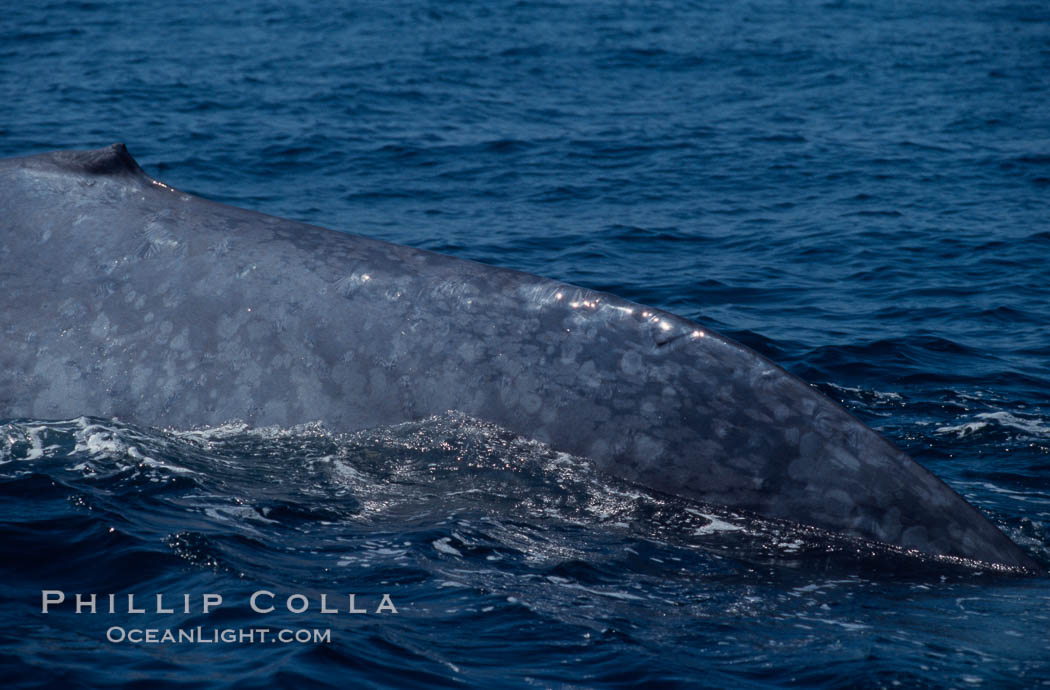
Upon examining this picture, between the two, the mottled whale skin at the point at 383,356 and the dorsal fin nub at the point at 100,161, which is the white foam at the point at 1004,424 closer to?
the mottled whale skin at the point at 383,356

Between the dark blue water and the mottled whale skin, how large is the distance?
178mm

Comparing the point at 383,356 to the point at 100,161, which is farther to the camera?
the point at 100,161

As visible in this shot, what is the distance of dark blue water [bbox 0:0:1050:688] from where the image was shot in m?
5.66

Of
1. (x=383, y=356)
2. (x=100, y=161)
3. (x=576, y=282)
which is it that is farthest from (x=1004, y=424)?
(x=100, y=161)

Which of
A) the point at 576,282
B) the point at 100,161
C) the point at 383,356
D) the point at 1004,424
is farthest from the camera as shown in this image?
the point at 576,282

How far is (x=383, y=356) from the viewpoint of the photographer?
681 cm

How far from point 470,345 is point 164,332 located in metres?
1.80

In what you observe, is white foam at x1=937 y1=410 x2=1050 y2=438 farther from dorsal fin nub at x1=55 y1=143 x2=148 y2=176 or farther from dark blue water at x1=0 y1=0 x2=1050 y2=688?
dorsal fin nub at x1=55 y1=143 x2=148 y2=176

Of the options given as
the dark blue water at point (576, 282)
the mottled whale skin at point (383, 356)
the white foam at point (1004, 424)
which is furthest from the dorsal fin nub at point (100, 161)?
the white foam at point (1004, 424)

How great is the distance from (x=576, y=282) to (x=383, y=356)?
8.96 m

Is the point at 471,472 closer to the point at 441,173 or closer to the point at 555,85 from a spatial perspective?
the point at 441,173

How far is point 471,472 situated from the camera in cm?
697

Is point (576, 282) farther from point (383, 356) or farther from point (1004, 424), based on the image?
point (383, 356)

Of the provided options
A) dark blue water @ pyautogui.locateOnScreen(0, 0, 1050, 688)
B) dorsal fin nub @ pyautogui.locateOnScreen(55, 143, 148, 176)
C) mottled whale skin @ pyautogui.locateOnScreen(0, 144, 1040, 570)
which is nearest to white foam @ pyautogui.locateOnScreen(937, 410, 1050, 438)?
dark blue water @ pyautogui.locateOnScreen(0, 0, 1050, 688)
